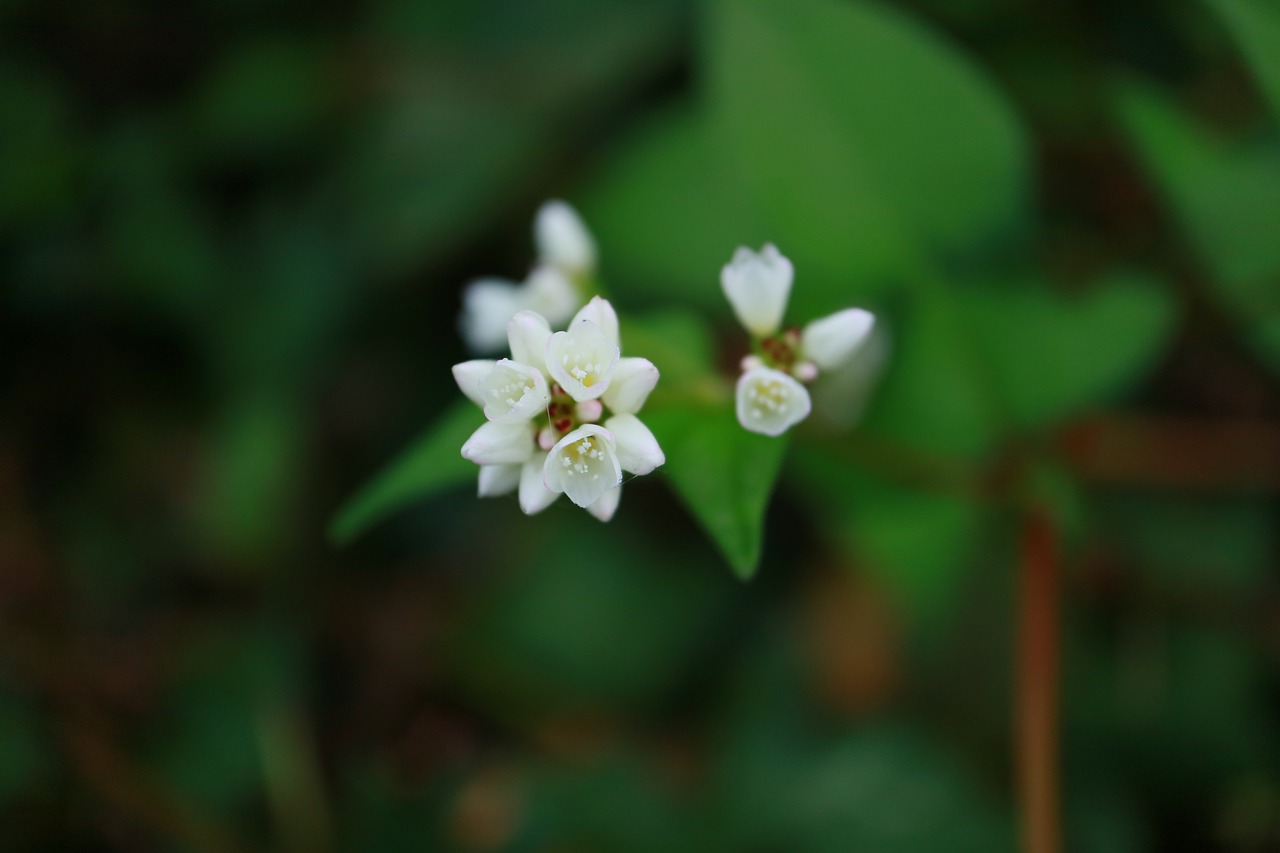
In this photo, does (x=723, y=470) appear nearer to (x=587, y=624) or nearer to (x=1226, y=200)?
(x=1226, y=200)

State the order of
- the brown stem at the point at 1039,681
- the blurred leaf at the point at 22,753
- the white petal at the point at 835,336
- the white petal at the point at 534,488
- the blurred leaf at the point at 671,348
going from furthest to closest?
the blurred leaf at the point at 22,753, the brown stem at the point at 1039,681, the blurred leaf at the point at 671,348, the white petal at the point at 835,336, the white petal at the point at 534,488

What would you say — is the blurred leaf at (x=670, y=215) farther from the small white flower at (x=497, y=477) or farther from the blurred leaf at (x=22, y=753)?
the blurred leaf at (x=22, y=753)

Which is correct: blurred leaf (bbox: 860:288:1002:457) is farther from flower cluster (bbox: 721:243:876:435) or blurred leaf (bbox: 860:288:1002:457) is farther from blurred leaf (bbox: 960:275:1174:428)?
flower cluster (bbox: 721:243:876:435)

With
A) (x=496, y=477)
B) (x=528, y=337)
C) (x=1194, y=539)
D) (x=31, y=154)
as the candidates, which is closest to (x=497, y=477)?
(x=496, y=477)

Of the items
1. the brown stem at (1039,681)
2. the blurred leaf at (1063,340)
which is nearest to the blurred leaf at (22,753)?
the brown stem at (1039,681)

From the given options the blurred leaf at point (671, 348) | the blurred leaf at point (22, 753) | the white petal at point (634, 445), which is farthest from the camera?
the blurred leaf at point (22, 753)

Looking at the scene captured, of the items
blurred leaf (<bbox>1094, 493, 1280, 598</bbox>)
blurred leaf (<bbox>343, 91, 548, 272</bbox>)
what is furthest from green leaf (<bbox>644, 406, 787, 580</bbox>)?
blurred leaf (<bbox>343, 91, 548, 272</bbox>)
